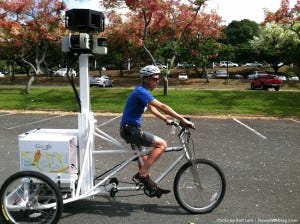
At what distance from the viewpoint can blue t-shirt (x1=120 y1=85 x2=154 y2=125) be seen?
5145mm

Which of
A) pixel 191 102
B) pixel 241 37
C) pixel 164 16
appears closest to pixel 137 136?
pixel 191 102

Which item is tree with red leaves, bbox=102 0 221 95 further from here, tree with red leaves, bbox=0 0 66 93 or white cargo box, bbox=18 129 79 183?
white cargo box, bbox=18 129 79 183

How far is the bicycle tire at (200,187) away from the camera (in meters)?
5.35

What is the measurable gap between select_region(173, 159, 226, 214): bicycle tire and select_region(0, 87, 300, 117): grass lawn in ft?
41.2

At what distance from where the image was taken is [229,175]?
7332 millimetres

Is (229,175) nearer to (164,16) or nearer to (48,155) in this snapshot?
(48,155)

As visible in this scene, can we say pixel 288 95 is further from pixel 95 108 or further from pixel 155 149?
pixel 155 149

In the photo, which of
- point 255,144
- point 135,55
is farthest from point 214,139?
point 135,55

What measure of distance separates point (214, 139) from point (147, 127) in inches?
121

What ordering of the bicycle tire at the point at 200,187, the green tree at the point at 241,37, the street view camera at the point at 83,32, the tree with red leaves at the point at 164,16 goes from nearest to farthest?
the street view camera at the point at 83,32 < the bicycle tire at the point at 200,187 < the tree with red leaves at the point at 164,16 < the green tree at the point at 241,37

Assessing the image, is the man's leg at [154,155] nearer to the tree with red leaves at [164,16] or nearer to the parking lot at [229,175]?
the parking lot at [229,175]

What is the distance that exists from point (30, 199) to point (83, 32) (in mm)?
2165

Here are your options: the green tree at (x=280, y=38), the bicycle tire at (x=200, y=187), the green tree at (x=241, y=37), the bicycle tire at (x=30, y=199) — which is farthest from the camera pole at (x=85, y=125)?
the green tree at (x=241, y=37)

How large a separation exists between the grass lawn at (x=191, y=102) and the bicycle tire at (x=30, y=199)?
13.4 meters
